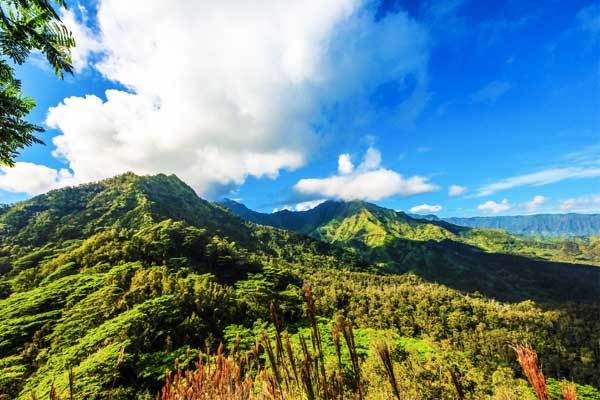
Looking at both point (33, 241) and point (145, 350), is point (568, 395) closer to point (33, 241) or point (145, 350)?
point (145, 350)

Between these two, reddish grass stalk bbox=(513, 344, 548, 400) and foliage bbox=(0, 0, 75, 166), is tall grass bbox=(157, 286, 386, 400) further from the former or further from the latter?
foliage bbox=(0, 0, 75, 166)

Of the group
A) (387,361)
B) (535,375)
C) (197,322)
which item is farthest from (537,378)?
(197,322)

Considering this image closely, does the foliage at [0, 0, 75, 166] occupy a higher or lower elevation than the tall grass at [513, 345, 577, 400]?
higher

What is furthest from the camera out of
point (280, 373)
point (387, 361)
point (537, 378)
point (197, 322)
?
point (197, 322)

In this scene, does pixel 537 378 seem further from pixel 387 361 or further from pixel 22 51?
pixel 22 51

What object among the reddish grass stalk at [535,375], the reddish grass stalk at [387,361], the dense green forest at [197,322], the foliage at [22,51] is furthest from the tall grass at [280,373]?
the foliage at [22,51]

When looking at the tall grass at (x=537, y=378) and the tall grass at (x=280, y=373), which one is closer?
the tall grass at (x=537, y=378)

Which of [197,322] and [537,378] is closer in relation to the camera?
[537,378]

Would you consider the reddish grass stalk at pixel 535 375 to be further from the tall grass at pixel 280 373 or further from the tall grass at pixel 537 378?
the tall grass at pixel 280 373

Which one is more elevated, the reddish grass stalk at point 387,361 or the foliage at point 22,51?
the foliage at point 22,51

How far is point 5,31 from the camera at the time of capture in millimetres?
6102

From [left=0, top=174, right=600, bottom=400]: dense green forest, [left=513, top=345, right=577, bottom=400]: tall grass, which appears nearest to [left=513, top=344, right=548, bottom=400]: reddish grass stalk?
[left=513, top=345, right=577, bottom=400]: tall grass

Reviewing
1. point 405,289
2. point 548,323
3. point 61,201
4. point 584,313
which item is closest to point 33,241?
point 61,201

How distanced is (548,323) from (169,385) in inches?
4884
